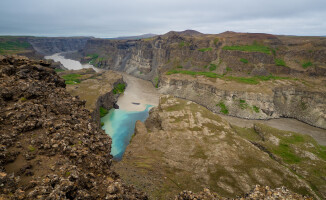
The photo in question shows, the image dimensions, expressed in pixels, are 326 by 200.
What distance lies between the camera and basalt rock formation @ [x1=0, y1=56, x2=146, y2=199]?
838cm

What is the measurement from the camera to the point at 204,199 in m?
13.4

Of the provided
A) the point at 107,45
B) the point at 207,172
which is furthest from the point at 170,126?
the point at 107,45

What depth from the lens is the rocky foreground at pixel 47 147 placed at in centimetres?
843

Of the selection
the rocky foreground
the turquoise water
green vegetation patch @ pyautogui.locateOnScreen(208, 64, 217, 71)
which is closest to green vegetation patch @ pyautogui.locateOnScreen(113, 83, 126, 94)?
the turquoise water

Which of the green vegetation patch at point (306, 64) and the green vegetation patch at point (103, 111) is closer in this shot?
the green vegetation patch at point (103, 111)

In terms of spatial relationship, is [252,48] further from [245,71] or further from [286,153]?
[286,153]

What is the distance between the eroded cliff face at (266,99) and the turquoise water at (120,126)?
2933 centimetres

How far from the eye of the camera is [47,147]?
10531mm

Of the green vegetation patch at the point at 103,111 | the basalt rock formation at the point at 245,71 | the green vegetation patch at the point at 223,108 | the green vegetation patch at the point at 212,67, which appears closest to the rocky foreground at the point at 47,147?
the green vegetation patch at the point at 103,111

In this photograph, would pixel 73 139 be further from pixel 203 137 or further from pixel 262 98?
pixel 262 98

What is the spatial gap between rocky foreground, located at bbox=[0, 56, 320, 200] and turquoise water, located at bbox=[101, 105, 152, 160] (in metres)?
27.4

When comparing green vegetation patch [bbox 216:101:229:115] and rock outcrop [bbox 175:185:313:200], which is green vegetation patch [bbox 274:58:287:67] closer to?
green vegetation patch [bbox 216:101:229:115]

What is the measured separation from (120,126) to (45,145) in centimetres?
4475

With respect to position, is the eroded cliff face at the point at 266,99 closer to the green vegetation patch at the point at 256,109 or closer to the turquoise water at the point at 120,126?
the green vegetation patch at the point at 256,109
